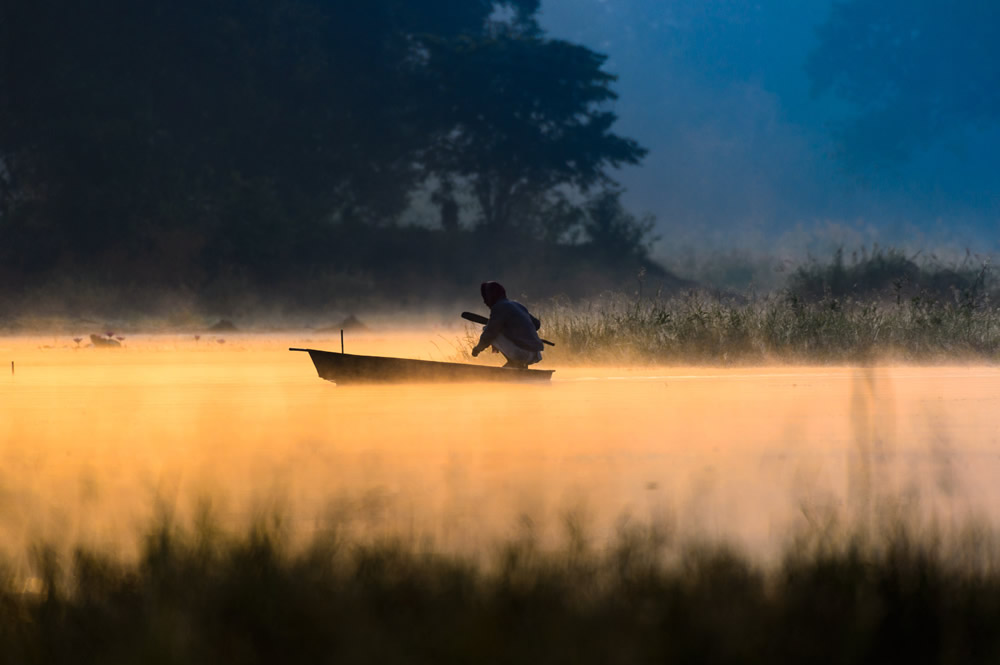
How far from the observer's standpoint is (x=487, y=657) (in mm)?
3703

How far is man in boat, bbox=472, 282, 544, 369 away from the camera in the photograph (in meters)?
12.6

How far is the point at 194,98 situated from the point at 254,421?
3230 centimetres

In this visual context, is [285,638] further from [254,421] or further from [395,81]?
[395,81]

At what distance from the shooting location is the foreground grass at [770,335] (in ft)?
56.0

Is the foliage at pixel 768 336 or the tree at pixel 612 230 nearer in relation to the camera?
the foliage at pixel 768 336

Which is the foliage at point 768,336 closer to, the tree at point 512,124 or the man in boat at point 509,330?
the man in boat at point 509,330

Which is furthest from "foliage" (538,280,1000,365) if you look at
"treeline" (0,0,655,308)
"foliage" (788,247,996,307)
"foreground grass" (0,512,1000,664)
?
"treeline" (0,0,655,308)

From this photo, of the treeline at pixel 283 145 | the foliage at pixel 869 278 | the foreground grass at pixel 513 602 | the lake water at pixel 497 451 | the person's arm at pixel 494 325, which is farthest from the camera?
the treeline at pixel 283 145

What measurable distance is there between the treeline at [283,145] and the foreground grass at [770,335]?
22.1 m

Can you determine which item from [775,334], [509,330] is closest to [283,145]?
[775,334]

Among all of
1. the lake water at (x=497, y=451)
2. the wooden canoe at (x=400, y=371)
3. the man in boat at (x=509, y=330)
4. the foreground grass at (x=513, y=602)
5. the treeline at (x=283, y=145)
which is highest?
the treeline at (x=283, y=145)

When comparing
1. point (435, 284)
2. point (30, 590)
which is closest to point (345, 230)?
point (435, 284)

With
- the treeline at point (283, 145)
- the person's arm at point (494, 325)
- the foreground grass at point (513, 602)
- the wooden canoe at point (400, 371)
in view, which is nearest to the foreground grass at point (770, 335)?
the wooden canoe at point (400, 371)

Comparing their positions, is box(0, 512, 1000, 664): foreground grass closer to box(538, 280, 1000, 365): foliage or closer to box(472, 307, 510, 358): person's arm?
box(472, 307, 510, 358): person's arm
